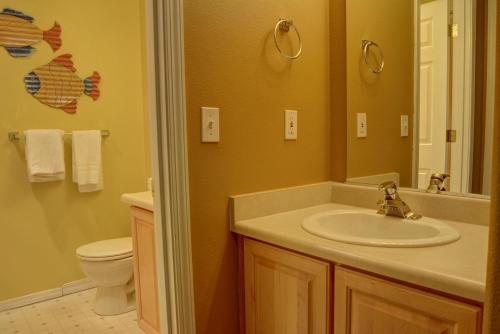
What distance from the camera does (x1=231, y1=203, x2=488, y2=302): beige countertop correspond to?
75cm

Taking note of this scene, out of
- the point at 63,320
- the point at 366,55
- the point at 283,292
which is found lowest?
the point at 63,320

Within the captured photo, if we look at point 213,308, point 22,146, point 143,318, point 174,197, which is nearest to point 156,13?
point 174,197

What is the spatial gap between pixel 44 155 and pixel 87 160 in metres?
0.27

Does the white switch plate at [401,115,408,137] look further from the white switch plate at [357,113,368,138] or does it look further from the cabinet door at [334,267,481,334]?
the cabinet door at [334,267,481,334]

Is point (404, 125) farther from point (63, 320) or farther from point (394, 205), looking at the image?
point (63, 320)

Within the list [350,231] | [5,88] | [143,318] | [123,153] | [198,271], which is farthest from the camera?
[123,153]

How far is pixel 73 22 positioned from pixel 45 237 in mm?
1492

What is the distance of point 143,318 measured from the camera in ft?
6.47

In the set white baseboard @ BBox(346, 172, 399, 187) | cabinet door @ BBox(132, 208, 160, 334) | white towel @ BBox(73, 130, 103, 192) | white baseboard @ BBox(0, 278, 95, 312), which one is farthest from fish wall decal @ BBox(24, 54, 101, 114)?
white baseboard @ BBox(346, 172, 399, 187)

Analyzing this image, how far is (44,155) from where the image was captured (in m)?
2.35

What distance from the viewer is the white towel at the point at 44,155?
2.30m

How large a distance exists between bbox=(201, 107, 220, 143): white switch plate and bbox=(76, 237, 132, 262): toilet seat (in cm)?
135

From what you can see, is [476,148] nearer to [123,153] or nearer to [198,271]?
[198,271]

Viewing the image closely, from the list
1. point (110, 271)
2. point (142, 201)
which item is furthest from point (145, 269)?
point (110, 271)
